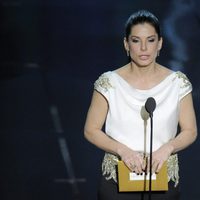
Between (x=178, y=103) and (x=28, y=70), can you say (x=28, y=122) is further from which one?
(x=178, y=103)

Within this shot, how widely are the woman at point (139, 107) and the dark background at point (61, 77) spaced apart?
158 centimetres

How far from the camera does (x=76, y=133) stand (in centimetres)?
404

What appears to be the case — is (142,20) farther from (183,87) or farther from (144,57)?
(183,87)

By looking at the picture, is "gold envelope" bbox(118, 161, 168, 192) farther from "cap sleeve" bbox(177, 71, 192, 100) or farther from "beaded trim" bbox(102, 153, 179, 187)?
"cap sleeve" bbox(177, 71, 192, 100)

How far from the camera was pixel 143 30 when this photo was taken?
206 cm

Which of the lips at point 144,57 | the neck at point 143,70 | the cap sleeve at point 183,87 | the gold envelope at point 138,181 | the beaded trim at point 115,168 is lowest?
the gold envelope at point 138,181

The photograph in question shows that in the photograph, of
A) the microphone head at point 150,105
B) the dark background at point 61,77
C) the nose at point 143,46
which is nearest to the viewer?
the microphone head at point 150,105

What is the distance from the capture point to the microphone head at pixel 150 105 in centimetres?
191

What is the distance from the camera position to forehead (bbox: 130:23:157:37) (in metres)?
2.06

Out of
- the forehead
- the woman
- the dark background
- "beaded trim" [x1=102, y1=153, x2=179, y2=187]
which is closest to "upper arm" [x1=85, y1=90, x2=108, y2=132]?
the woman

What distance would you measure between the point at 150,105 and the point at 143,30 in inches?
10.8

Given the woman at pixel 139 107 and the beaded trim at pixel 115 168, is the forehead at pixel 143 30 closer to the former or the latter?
the woman at pixel 139 107

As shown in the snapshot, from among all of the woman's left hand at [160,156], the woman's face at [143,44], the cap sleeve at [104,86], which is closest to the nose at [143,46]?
the woman's face at [143,44]

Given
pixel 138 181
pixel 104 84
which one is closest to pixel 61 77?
pixel 104 84
